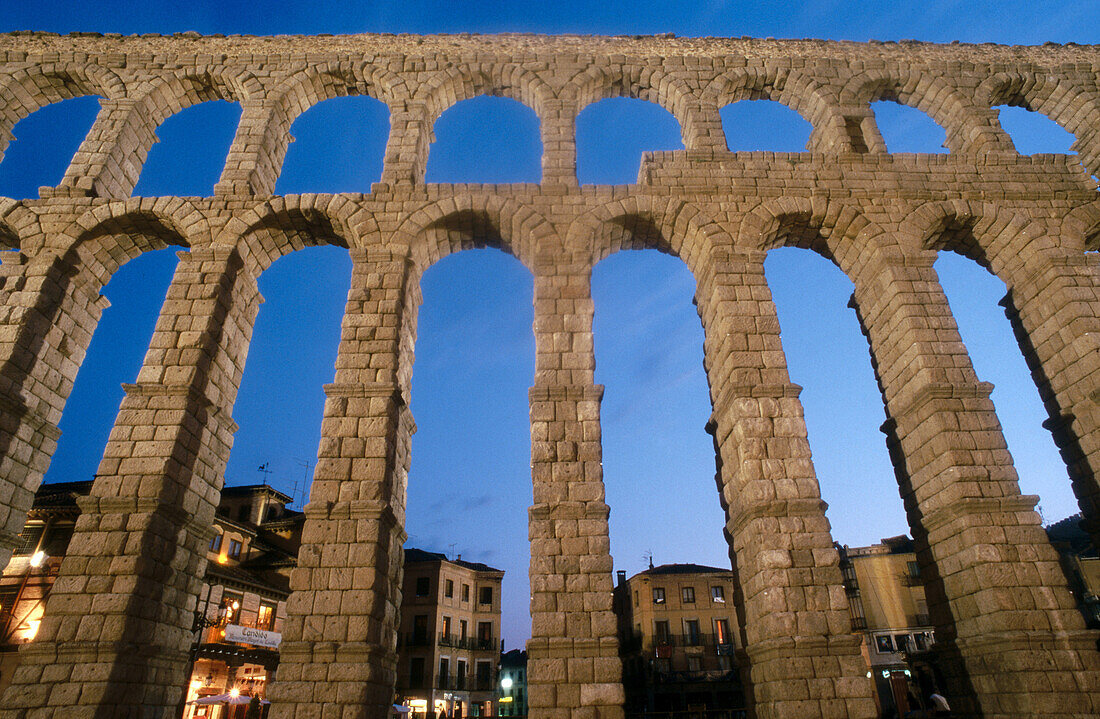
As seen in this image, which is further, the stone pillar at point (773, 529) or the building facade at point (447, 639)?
the building facade at point (447, 639)

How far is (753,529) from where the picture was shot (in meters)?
8.60

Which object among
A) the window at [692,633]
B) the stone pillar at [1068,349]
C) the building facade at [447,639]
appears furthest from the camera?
Result: the window at [692,633]

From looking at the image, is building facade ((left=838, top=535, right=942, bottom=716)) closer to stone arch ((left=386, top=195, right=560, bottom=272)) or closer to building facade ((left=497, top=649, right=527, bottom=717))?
building facade ((left=497, top=649, right=527, bottom=717))

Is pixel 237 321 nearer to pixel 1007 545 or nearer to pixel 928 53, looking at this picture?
pixel 1007 545

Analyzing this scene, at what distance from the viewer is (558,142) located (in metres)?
12.7

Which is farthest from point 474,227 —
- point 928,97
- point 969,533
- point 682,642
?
point 682,642

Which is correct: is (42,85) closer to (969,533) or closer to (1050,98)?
(969,533)

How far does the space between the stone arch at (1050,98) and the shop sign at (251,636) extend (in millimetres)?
25020

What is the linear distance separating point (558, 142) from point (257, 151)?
5.92 metres

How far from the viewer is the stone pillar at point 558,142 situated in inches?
481

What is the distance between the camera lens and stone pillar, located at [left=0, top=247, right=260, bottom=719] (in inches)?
303

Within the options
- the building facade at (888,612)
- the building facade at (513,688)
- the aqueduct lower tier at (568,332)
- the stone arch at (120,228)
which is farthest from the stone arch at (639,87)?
the building facade at (513,688)

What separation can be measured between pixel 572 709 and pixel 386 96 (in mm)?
12517

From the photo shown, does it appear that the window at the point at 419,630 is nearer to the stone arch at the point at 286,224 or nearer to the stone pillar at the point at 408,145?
the stone arch at the point at 286,224
